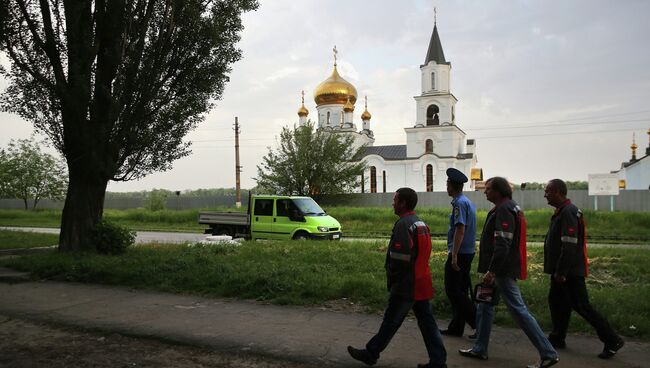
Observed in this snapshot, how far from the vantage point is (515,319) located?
4914 millimetres

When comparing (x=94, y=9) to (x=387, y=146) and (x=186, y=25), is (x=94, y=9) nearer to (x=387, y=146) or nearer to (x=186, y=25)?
(x=186, y=25)

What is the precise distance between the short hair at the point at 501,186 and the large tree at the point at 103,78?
9.20m

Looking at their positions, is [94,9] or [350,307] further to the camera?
[94,9]

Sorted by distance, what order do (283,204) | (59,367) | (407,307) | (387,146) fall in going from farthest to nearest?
1. (387,146)
2. (283,204)
3. (59,367)
4. (407,307)

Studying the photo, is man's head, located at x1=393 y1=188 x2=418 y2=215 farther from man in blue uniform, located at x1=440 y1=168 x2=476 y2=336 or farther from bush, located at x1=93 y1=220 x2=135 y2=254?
bush, located at x1=93 y1=220 x2=135 y2=254

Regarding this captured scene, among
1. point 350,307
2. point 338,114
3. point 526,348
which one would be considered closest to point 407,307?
point 526,348

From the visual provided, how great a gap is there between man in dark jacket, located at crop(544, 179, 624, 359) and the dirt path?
9.16 feet

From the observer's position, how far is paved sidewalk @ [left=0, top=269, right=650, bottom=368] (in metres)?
5.18

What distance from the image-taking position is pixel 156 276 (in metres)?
9.30

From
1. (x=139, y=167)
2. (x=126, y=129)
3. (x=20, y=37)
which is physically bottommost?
(x=139, y=167)

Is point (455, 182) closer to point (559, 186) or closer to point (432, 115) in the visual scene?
point (559, 186)

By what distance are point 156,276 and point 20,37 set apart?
22.6ft

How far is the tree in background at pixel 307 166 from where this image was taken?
38250mm

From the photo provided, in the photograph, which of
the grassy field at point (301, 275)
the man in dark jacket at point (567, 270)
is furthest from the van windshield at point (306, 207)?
the man in dark jacket at point (567, 270)
